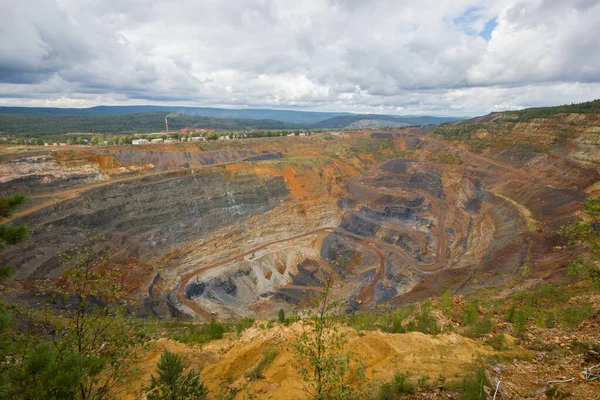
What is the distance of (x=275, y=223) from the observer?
53875 mm

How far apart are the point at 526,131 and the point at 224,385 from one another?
7920 centimetres

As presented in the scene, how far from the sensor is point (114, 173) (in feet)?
162

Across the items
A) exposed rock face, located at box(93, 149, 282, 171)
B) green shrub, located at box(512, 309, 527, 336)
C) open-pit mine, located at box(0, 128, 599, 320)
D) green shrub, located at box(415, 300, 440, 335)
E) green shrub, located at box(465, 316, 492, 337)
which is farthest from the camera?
exposed rock face, located at box(93, 149, 282, 171)

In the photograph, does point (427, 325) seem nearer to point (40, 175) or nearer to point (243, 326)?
point (243, 326)

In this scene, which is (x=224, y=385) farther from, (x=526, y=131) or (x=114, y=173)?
(x=526, y=131)

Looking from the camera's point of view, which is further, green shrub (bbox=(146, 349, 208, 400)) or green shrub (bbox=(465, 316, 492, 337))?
green shrub (bbox=(465, 316, 492, 337))

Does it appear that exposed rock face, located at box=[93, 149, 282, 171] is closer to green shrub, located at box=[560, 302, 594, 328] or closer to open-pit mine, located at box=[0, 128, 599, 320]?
open-pit mine, located at box=[0, 128, 599, 320]

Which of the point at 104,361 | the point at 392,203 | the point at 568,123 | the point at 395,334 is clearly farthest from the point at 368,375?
the point at 568,123

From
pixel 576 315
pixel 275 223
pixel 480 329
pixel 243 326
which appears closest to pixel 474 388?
pixel 480 329

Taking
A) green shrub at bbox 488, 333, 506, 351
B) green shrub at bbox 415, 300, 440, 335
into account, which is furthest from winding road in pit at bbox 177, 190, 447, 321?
green shrub at bbox 488, 333, 506, 351

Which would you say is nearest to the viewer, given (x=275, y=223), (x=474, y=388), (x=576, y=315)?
(x=474, y=388)

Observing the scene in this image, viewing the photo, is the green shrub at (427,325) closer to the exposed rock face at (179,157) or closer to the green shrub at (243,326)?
the green shrub at (243,326)

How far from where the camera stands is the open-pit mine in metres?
35.8

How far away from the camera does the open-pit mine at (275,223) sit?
3578 centimetres
